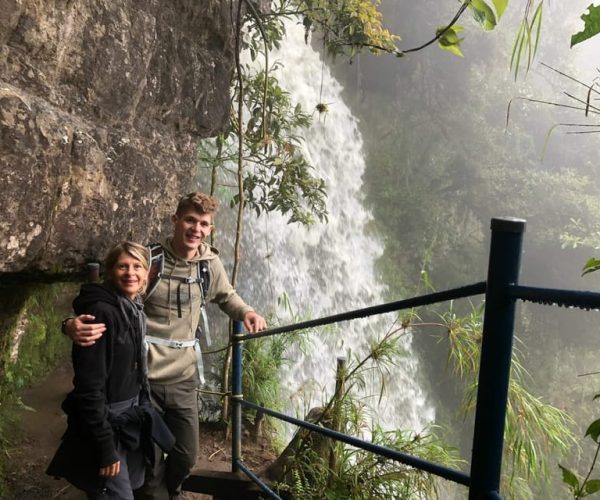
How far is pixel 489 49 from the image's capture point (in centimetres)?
1623

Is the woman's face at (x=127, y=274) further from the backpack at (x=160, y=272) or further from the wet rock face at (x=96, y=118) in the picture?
the wet rock face at (x=96, y=118)

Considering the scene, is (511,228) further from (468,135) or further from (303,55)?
(468,135)

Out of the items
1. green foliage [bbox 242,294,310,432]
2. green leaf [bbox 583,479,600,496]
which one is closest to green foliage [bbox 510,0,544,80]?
green leaf [bbox 583,479,600,496]

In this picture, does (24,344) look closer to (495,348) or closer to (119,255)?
(119,255)

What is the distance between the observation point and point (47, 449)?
132 inches

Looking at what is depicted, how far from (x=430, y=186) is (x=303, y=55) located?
600 centimetres

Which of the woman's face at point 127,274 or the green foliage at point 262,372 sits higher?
the woman's face at point 127,274

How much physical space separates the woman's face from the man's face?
334 millimetres

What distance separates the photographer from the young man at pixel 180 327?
2188mm

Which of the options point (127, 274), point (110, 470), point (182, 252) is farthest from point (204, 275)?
point (110, 470)

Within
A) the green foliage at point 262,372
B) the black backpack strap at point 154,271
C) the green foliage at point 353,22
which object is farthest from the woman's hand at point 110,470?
the green foliage at point 353,22

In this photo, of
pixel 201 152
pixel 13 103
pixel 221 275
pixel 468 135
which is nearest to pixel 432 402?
pixel 468 135

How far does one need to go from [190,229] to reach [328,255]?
8.79 metres

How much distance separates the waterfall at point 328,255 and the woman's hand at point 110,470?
6.69 m
